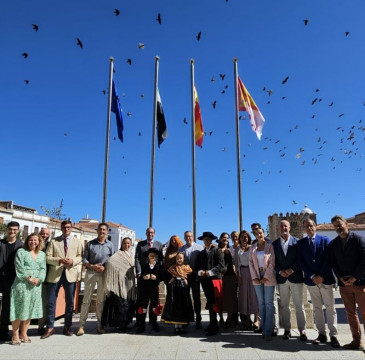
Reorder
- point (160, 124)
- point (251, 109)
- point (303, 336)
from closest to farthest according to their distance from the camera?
1. point (303, 336)
2. point (251, 109)
3. point (160, 124)

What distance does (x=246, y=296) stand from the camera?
235 inches

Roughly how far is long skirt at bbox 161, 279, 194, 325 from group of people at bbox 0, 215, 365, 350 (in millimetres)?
17

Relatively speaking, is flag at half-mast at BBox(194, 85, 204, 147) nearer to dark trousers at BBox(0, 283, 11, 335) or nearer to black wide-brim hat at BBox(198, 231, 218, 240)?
black wide-brim hat at BBox(198, 231, 218, 240)

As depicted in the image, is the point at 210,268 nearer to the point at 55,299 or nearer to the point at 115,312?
the point at 115,312

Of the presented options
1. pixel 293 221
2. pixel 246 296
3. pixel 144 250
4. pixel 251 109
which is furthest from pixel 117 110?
pixel 293 221

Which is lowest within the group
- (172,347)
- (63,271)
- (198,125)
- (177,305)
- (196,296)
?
(172,347)

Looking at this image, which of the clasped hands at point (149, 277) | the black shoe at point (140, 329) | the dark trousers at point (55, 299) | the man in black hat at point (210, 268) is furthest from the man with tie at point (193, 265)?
the dark trousers at point (55, 299)

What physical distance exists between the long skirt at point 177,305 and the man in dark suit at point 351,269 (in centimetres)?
249

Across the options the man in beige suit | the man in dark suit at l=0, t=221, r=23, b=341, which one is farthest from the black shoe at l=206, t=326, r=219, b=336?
the man in dark suit at l=0, t=221, r=23, b=341

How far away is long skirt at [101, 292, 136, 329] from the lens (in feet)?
18.7

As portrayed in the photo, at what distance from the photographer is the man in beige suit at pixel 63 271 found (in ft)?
18.0

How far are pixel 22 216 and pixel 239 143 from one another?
4261 cm

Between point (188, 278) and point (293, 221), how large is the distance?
55945 millimetres

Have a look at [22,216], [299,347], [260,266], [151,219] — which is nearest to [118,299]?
[260,266]
